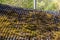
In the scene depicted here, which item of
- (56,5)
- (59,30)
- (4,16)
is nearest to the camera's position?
(59,30)

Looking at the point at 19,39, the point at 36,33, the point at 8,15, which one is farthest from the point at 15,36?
the point at 8,15

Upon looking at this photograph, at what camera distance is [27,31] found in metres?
2.23

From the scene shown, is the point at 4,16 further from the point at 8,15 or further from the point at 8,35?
the point at 8,35

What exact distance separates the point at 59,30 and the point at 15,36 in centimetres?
55

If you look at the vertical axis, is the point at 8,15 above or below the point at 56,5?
above

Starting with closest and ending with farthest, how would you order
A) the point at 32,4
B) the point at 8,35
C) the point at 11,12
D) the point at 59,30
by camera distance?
the point at 8,35 → the point at 59,30 → the point at 11,12 → the point at 32,4

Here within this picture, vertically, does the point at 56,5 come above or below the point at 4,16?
below

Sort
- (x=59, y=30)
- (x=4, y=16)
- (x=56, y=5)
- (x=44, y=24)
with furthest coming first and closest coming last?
(x=56, y=5)
(x=4, y=16)
(x=44, y=24)
(x=59, y=30)

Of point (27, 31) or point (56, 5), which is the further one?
point (56, 5)

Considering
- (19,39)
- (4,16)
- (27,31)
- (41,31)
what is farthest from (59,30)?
(4,16)

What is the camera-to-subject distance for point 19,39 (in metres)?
2.07

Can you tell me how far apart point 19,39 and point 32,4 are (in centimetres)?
468

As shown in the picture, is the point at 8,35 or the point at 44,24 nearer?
the point at 8,35

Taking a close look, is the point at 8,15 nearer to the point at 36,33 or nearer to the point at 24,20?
the point at 24,20
